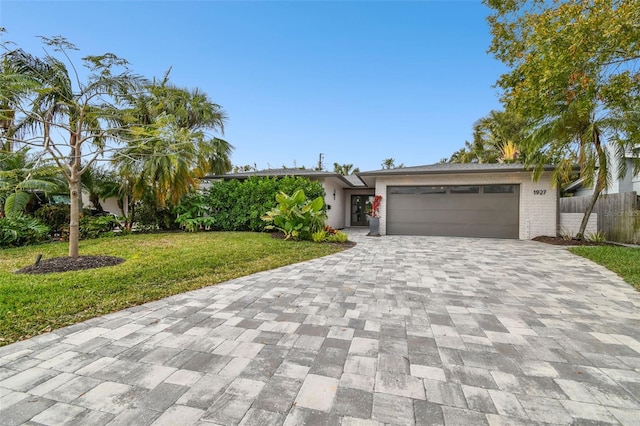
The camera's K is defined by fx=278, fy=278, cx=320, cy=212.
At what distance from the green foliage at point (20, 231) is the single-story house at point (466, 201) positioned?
668 cm

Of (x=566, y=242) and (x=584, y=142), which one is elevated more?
(x=584, y=142)

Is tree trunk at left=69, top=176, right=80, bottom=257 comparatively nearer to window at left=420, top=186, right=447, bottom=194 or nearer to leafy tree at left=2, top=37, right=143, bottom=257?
leafy tree at left=2, top=37, right=143, bottom=257

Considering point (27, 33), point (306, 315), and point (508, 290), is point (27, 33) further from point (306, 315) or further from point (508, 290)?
point (508, 290)

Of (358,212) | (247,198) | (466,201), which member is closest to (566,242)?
(466,201)

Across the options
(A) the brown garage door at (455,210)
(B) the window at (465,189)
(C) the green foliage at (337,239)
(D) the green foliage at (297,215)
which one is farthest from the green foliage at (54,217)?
(B) the window at (465,189)

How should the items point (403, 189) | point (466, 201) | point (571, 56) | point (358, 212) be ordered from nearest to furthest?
point (571, 56) < point (466, 201) < point (403, 189) < point (358, 212)

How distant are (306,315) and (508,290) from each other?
3009 millimetres

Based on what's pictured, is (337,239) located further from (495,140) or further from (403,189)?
(495,140)

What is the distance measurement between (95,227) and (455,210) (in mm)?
12807

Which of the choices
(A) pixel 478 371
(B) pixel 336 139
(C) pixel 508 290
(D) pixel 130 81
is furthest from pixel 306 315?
(B) pixel 336 139

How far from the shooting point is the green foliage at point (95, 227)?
28.0ft

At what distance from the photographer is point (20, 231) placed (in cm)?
708

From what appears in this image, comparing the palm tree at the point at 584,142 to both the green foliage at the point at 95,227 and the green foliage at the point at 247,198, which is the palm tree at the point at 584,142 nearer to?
the green foliage at the point at 247,198

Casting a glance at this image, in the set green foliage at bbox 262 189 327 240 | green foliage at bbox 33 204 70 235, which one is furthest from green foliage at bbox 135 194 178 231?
green foliage at bbox 262 189 327 240
